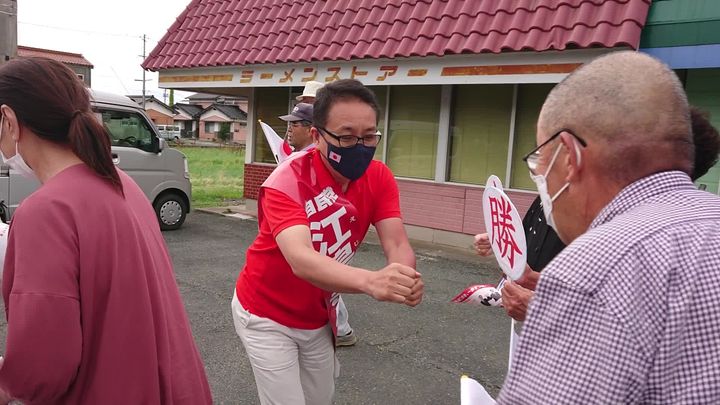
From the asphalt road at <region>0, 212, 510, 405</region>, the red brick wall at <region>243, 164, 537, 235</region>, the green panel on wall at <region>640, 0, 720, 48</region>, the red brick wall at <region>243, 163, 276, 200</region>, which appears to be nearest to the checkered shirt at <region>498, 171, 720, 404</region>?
the asphalt road at <region>0, 212, 510, 405</region>

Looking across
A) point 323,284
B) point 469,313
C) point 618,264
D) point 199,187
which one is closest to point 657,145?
point 618,264

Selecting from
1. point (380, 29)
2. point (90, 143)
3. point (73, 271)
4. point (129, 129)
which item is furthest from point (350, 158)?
point (129, 129)

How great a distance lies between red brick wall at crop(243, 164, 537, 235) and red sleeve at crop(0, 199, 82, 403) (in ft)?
22.6

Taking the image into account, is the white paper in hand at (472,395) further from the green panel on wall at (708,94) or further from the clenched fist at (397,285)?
the green panel on wall at (708,94)

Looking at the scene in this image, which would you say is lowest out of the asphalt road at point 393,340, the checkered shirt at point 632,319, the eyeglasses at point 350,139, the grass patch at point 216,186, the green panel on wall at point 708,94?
the asphalt road at point 393,340

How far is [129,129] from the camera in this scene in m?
8.44

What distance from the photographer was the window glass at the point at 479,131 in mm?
7984

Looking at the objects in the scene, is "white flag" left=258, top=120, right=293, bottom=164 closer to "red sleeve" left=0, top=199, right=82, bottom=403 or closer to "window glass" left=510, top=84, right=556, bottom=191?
"red sleeve" left=0, top=199, right=82, bottom=403

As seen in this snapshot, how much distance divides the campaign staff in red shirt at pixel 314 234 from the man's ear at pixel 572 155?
3.51 feet

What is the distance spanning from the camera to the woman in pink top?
4.41ft

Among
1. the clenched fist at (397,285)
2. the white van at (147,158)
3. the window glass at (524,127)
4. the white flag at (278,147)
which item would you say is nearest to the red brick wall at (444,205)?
the window glass at (524,127)

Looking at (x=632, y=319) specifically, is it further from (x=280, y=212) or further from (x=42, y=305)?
(x=280, y=212)

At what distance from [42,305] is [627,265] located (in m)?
1.27

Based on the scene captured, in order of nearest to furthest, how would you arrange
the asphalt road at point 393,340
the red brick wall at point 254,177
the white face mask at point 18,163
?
1. the white face mask at point 18,163
2. the asphalt road at point 393,340
3. the red brick wall at point 254,177
